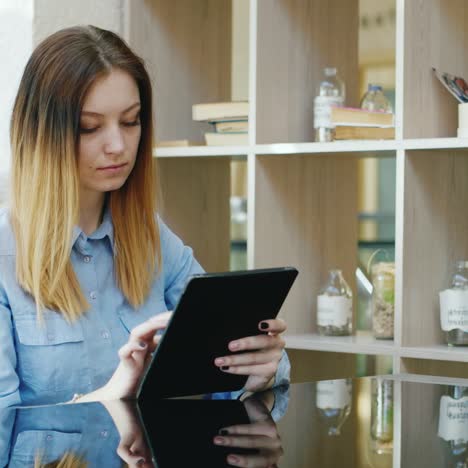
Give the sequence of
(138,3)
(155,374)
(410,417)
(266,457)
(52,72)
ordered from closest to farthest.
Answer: (266,457), (410,417), (155,374), (52,72), (138,3)

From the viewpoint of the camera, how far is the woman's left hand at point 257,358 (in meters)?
1.34

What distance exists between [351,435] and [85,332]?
805 millimetres

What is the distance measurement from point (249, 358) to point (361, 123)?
1023mm

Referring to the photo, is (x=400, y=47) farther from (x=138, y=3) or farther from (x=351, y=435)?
(x=351, y=435)

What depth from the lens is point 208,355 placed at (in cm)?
129

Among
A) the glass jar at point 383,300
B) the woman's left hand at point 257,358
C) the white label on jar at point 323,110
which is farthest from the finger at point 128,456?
the white label on jar at point 323,110

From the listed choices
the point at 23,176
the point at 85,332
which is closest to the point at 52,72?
the point at 23,176

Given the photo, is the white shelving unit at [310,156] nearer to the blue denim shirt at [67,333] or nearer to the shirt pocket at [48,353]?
the blue denim shirt at [67,333]

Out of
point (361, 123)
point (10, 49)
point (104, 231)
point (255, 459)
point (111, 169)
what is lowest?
A: point (255, 459)

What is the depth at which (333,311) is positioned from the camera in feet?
7.59

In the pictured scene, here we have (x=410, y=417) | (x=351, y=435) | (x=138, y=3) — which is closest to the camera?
(x=351, y=435)

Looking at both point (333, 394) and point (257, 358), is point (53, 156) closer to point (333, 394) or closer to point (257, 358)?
point (257, 358)

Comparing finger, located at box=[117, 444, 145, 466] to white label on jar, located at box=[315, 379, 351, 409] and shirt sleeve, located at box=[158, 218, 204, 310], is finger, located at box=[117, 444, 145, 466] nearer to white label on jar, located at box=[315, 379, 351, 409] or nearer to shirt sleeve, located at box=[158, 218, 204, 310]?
white label on jar, located at box=[315, 379, 351, 409]

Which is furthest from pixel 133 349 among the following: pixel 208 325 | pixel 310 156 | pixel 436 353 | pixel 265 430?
pixel 310 156
